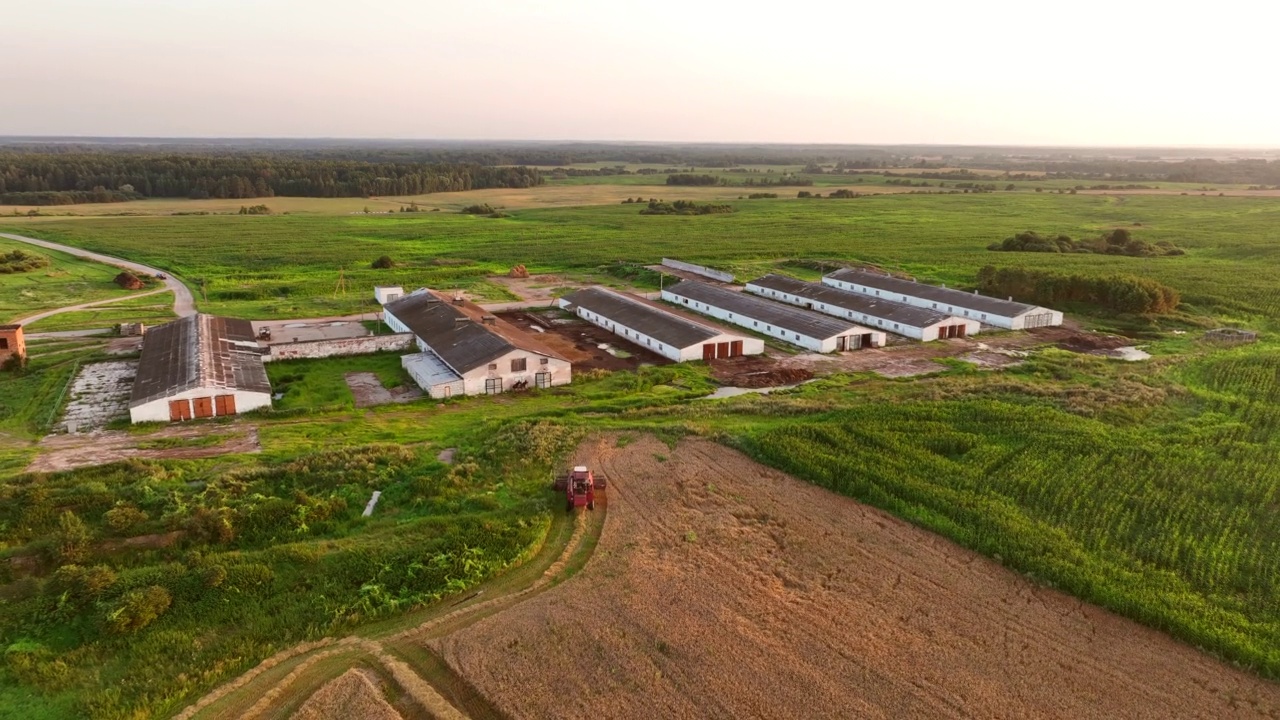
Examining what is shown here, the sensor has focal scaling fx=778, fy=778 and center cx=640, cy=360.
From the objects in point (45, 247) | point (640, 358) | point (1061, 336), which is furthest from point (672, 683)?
point (45, 247)

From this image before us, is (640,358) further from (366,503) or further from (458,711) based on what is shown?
(458,711)

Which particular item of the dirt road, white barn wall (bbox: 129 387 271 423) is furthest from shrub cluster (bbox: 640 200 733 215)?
white barn wall (bbox: 129 387 271 423)

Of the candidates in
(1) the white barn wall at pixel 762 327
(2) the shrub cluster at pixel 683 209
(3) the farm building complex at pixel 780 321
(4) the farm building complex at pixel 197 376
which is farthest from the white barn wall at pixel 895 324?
(2) the shrub cluster at pixel 683 209

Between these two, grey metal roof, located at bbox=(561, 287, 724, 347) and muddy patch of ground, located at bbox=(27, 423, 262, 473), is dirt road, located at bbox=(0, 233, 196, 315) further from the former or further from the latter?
grey metal roof, located at bbox=(561, 287, 724, 347)

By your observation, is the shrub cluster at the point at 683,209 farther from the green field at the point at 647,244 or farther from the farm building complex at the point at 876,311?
the farm building complex at the point at 876,311

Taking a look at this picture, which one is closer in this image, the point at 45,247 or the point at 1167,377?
the point at 1167,377

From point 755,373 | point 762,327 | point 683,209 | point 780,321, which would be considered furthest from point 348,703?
point 683,209
